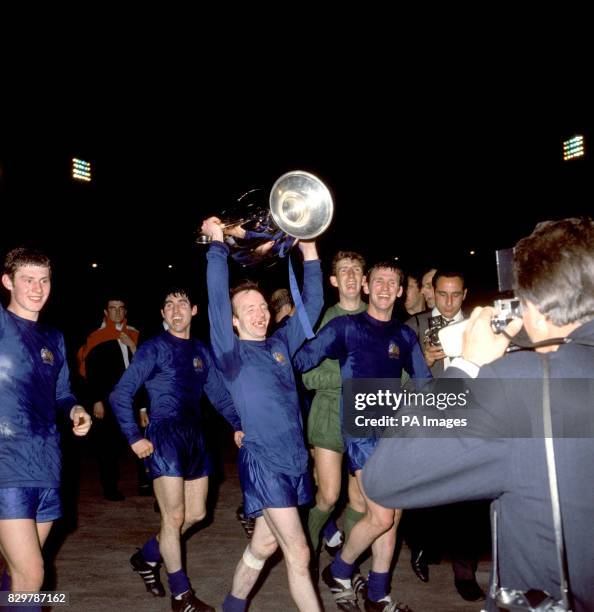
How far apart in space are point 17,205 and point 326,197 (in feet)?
56.8

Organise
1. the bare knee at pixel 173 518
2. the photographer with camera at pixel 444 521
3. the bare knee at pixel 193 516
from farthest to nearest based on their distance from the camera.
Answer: the bare knee at pixel 193 516 → the photographer with camera at pixel 444 521 → the bare knee at pixel 173 518

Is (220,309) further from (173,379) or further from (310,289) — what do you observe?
(173,379)

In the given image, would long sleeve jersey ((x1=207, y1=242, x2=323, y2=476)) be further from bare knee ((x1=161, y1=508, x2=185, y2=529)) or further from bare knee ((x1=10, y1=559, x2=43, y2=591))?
bare knee ((x1=10, y1=559, x2=43, y2=591))

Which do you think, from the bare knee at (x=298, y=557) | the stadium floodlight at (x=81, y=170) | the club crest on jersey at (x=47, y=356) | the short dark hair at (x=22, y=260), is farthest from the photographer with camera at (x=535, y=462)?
the stadium floodlight at (x=81, y=170)

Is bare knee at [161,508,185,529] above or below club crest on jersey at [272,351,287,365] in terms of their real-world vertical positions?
below

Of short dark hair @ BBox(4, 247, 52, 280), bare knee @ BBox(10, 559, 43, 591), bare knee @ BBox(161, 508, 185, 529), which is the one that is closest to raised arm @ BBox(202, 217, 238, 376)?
short dark hair @ BBox(4, 247, 52, 280)

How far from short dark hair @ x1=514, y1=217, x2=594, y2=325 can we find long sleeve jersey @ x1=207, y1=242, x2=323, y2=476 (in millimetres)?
2035

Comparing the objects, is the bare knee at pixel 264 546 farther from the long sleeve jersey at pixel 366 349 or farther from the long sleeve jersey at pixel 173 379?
the long sleeve jersey at pixel 366 349

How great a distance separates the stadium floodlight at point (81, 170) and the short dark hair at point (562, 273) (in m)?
21.3

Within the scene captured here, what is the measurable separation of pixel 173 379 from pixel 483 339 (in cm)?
329

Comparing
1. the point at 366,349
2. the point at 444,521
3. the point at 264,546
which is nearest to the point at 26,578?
the point at 264,546

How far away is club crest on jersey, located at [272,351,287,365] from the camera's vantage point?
3396 mm

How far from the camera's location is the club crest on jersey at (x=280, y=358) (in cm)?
340

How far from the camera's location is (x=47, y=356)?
3.29m
